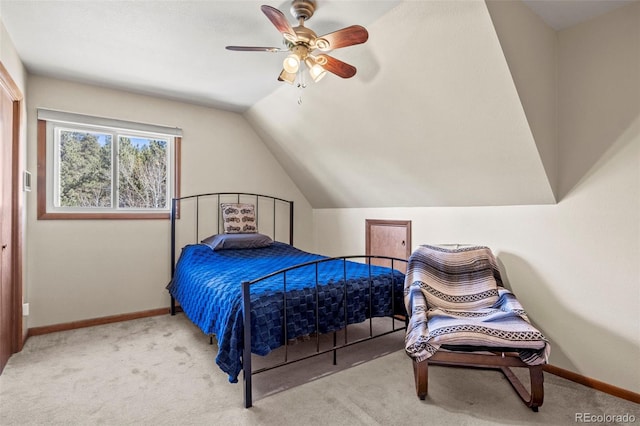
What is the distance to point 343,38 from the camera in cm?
192

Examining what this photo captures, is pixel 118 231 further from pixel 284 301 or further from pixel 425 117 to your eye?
pixel 425 117

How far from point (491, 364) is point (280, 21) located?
228 cm

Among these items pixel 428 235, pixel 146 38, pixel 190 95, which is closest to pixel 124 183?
pixel 190 95

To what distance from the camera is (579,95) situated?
2266 millimetres

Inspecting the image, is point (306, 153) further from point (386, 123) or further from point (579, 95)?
point (579, 95)

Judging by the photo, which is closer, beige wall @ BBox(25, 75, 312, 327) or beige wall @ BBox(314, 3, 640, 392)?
beige wall @ BBox(314, 3, 640, 392)

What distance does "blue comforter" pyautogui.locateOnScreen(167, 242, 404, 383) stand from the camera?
6.64 feet

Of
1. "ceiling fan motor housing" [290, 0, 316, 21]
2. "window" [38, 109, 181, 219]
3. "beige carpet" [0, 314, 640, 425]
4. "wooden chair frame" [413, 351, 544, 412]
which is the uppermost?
"ceiling fan motor housing" [290, 0, 316, 21]

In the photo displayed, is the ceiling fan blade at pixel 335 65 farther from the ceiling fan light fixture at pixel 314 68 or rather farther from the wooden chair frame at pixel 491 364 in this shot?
the wooden chair frame at pixel 491 364

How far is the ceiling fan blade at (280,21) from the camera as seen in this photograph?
1.67 m

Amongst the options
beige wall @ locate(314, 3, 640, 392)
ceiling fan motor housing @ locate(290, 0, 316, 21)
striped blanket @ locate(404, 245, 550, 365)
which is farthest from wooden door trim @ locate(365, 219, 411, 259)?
ceiling fan motor housing @ locate(290, 0, 316, 21)

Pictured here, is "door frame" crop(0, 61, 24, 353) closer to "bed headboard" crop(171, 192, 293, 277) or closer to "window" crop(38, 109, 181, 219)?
"window" crop(38, 109, 181, 219)

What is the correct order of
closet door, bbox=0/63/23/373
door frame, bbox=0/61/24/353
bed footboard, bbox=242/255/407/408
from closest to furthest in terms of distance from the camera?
bed footboard, bbox=242/255/407/408, closet door, bbox=0/63/23/373, door frame, bbox=0/61/24/353

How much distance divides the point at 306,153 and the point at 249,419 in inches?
111
